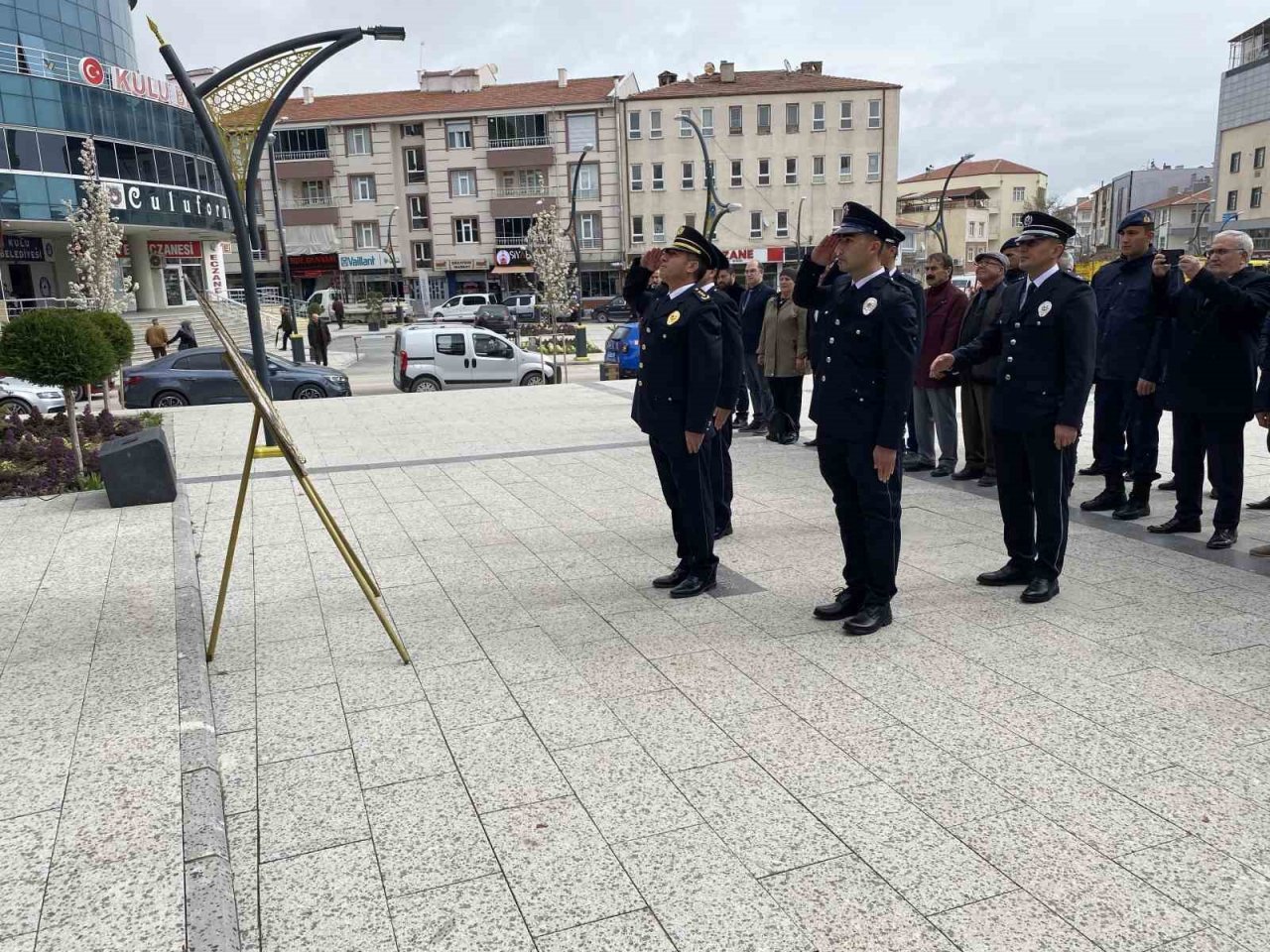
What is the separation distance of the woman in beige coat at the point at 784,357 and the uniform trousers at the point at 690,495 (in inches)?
182

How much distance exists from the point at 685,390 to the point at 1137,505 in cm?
395

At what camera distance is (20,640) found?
4.97 meters

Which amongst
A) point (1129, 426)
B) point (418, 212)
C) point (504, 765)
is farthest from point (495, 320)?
point (504, 765)

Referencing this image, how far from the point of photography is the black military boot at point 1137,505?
7078 millimetres

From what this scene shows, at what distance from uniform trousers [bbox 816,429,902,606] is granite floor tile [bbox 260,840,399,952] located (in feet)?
9.37

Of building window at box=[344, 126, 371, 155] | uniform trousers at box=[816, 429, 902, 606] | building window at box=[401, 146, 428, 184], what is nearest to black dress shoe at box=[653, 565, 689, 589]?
uniform trousers at box=[816, 429, 902, 606]

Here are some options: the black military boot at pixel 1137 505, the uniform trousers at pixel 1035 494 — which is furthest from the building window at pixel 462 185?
the uniform trousers at pixel 1035 494

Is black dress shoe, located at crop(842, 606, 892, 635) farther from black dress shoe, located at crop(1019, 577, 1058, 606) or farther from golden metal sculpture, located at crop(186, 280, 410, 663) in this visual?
golden metal sculpture, located at crop(186, 280, 410, 663)

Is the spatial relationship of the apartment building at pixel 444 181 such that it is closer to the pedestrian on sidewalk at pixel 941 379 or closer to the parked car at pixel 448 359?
the parked car at pixel 448 359

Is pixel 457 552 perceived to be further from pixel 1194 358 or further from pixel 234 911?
pixel 1194 358

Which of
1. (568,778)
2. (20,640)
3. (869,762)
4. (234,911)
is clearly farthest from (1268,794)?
(20,640)

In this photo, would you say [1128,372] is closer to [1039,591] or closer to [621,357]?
[1039,591]

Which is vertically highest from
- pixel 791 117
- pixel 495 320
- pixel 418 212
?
pixel 791 117

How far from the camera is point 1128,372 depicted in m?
7.18
